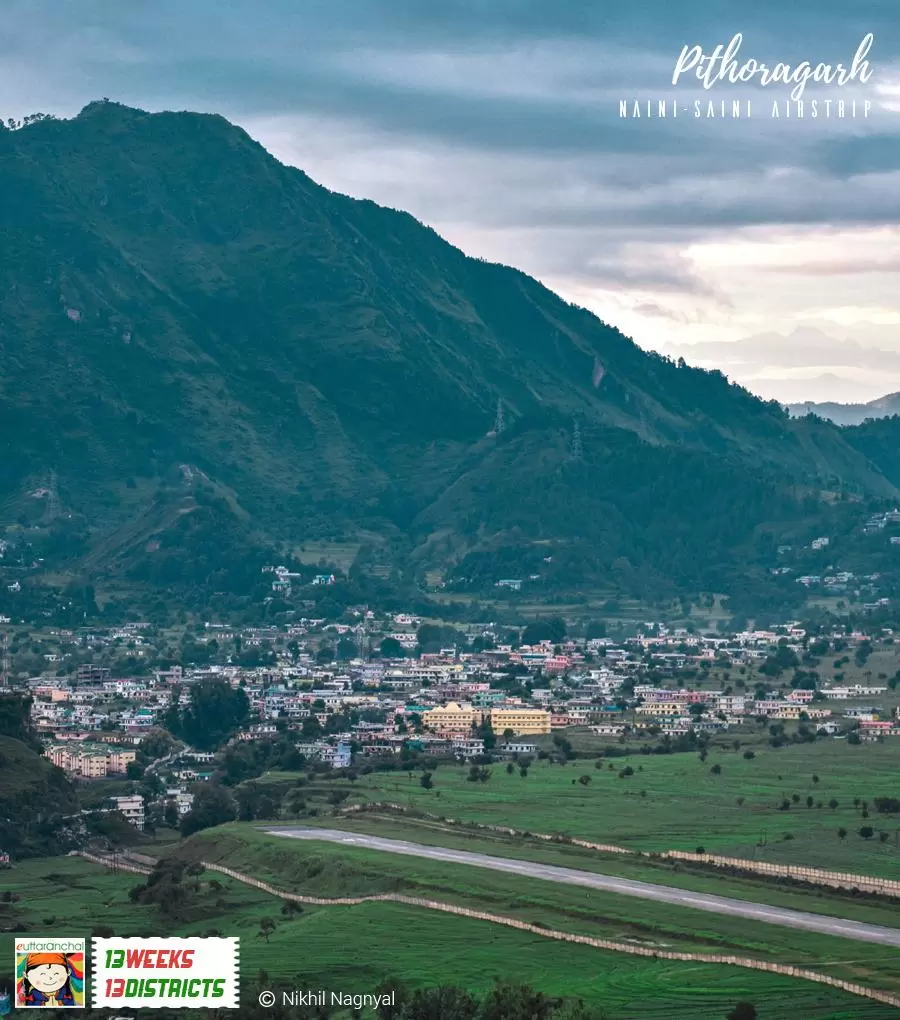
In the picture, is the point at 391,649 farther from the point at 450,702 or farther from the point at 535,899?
the point at 535,899

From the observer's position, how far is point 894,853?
291 ft

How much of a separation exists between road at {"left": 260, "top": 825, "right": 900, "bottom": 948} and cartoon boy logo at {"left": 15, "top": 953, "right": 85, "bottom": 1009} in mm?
24658

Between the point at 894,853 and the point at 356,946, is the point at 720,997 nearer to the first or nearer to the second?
the point at 356,946

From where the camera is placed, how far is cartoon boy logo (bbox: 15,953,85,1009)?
5688 centimetres

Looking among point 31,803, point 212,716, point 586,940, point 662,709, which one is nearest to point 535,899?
point 586,940

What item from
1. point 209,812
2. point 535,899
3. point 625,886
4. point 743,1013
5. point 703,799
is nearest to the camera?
point 743,1013

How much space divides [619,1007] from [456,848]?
86.9 ft

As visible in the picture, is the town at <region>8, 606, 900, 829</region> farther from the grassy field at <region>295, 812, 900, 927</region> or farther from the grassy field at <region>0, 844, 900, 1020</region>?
the grassy field at <region>0, 844, 900, 1020</region>

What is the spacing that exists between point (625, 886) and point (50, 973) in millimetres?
29221

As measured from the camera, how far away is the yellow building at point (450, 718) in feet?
457

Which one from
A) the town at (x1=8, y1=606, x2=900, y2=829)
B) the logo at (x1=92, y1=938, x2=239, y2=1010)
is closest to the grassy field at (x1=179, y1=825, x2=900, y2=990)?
the town at (x1=8, y1=606, x2=900, y2=829)

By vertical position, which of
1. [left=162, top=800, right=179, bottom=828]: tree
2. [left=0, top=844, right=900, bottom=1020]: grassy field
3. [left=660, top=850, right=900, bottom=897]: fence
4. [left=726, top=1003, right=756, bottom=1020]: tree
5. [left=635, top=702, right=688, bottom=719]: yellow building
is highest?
[left=635, top=702, right=688, bottom=719]: yellow building

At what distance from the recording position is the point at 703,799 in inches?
4158

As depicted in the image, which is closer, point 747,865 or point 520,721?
point 747,865
